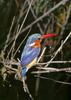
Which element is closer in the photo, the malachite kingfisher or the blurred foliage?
the malachite kingfisher

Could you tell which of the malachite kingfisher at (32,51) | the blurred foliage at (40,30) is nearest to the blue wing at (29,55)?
the malachite kingfisher at (32,51)

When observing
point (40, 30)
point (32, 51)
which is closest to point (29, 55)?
point (32, 51)

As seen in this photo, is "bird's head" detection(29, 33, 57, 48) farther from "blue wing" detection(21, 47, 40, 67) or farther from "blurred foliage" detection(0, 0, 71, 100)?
"blurred foliage" detection(0, 0, 71, 100)

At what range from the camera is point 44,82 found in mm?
3885

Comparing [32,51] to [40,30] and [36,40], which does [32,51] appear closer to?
[36,40]

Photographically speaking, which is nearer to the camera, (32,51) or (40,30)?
(32,51)

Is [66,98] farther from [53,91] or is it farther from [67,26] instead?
[67,26]

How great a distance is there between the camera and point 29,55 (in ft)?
9.32

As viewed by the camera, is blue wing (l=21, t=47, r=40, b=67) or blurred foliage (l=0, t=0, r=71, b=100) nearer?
blue wing (l=21, t=47, r=40, b=67)

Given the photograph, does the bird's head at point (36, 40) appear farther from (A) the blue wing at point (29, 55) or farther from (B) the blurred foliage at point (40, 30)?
(B) the blurred foliage at point (40, 30)

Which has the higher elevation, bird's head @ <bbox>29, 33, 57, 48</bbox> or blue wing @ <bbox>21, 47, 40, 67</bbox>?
bird's head @ <bbox>29, 33, 57, 48</bbox>

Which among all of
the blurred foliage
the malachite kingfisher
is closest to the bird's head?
the malachite kingfisher

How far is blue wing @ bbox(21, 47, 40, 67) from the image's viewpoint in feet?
9.14

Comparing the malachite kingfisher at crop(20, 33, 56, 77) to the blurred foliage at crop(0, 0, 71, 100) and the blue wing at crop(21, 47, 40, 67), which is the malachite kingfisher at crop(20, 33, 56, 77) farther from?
the blurred foliage at crop(0, 0, 71, 100)
